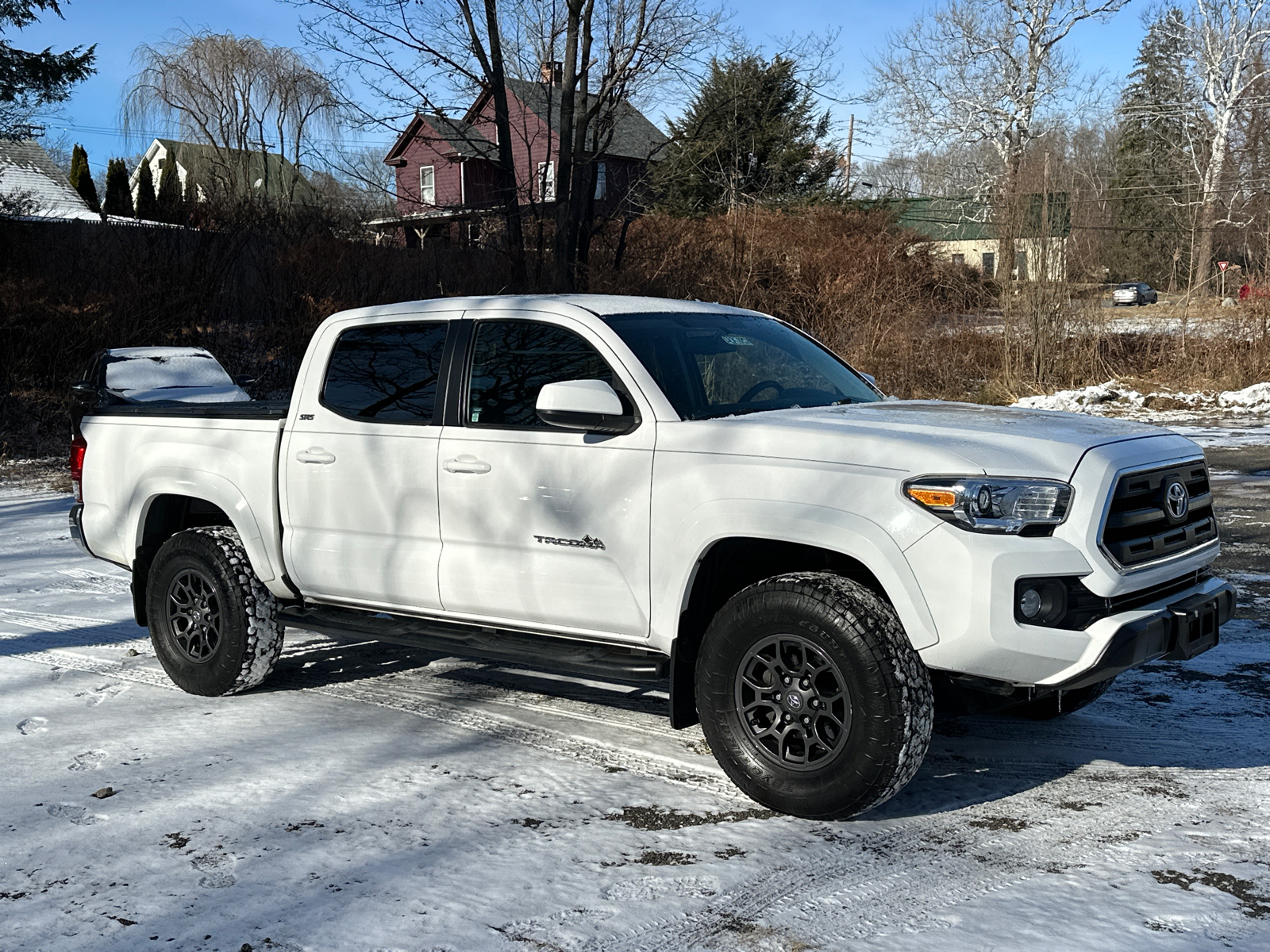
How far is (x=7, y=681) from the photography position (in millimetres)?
6145

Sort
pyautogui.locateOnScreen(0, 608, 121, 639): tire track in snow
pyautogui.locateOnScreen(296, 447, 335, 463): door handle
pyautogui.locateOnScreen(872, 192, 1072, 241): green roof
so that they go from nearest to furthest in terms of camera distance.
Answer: pyautogui.locateOnScreen(296, 447, 335, 463): door handle, pyautogui.locateOnScreen(0, 608, 121, 639): tire track in snow, pyautogui.locateOnScreen(872, 192, 1072, 241): green roof

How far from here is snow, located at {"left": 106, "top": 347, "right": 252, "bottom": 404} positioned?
15.1 meters

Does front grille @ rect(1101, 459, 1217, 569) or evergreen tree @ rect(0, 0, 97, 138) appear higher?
evergreen tree @ rect(0, 0, 97, 138)

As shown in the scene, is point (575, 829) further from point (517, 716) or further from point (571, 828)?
point (517, 716)

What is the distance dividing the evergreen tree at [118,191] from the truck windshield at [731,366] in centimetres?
2854

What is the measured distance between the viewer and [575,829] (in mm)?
4180

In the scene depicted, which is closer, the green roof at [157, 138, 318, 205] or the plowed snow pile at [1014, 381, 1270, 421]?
the plowed snow pile at [1014, 381, 1270, 421]

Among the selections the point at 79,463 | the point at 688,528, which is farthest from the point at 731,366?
the point at 79,463

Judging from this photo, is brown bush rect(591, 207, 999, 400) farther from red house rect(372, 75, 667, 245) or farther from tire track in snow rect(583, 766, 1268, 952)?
tire track in snow rect(583, 766, 1268, 952)

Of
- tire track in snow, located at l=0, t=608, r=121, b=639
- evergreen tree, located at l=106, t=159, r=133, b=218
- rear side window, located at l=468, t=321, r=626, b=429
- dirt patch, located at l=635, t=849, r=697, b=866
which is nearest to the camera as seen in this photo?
dirt patch, located at l=635, t=849, r=697, b=866

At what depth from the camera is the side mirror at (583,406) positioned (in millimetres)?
4539

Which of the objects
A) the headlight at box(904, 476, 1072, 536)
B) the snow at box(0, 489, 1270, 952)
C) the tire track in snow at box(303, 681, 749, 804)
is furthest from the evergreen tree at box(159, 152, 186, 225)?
the headlight at box(904, 476, 1072, 536)

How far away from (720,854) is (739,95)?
94.9ft

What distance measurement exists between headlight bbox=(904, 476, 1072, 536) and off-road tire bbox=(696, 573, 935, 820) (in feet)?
1.39
